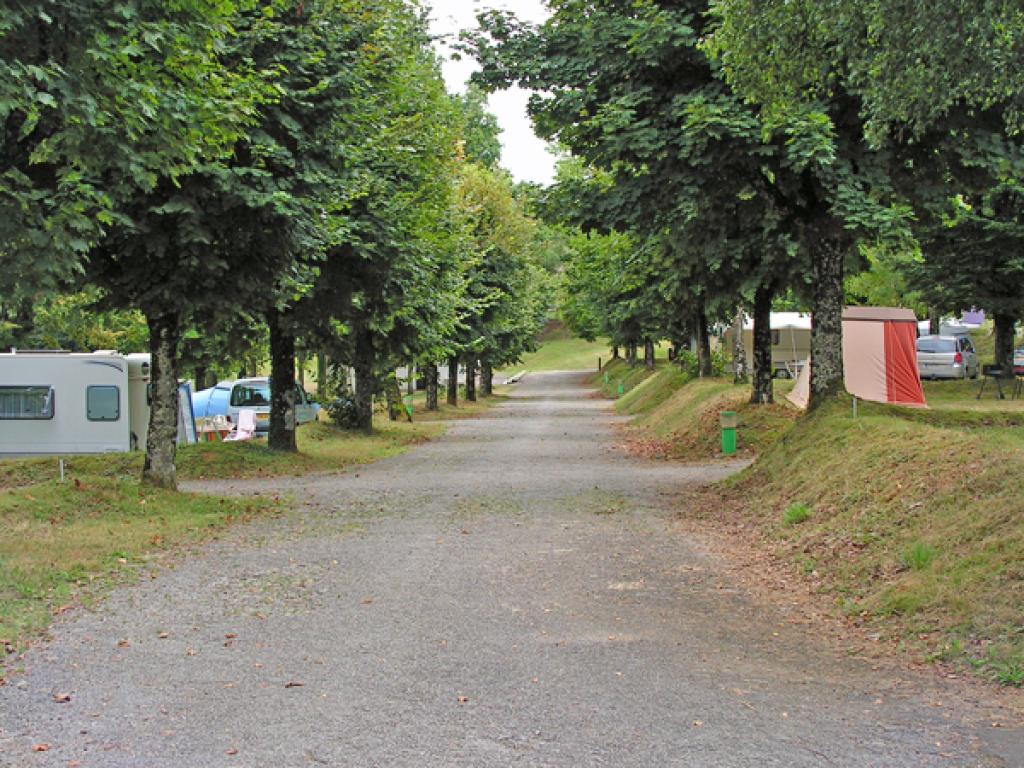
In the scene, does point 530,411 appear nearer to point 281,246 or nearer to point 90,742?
point 281,246

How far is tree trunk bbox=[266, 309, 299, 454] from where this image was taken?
67.7 ft

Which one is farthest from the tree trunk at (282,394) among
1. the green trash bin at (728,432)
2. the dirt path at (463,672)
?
the dirt path at (463,672)

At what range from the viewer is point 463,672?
5926 mm

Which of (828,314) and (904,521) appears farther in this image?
(828,314)

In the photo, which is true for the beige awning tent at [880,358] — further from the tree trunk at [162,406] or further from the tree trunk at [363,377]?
the tree trunk at [162,406]

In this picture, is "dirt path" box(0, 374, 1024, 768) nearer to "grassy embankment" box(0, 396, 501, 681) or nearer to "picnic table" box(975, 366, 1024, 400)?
"grassy embankment" box(0, 396, 501, 681)

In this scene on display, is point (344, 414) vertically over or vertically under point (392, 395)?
under

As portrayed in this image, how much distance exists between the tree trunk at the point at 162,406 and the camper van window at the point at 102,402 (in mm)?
11531

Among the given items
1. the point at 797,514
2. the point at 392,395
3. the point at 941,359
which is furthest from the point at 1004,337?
the point at 797,514

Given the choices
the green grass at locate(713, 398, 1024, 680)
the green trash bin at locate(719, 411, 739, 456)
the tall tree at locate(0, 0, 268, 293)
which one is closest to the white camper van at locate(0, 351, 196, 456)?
the green trash bin at locate(719, 411, 739, 456)

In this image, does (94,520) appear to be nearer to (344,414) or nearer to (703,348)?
(344,414)

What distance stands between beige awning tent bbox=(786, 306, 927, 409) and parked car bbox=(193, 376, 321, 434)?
49.6ft

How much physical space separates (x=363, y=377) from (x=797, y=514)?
724 inches

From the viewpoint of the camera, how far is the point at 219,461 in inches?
745
